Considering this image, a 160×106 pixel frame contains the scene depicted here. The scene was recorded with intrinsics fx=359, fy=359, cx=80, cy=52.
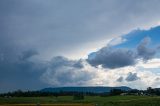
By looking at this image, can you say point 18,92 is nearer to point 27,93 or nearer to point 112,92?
point 27,93

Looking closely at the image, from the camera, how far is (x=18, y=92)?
19738 centimetres

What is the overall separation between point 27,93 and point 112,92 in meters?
→ 46.8

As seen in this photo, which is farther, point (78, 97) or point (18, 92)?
point (18, 92)

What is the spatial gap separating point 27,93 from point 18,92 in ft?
36.8

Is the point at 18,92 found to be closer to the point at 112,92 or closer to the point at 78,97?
the point at 112,92

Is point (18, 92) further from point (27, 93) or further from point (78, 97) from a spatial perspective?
point (78, 97)

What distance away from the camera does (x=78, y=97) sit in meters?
134

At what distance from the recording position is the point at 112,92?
199 meters

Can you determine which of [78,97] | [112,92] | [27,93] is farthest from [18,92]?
[78,97]

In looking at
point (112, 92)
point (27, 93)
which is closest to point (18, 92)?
point (27, 93)

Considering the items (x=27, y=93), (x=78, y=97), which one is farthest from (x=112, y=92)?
(x=78, y=97)

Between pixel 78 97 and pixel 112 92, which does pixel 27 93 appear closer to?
pixel 112 92

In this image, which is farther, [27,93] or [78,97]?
[27,93]

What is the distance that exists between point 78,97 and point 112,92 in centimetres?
6769
